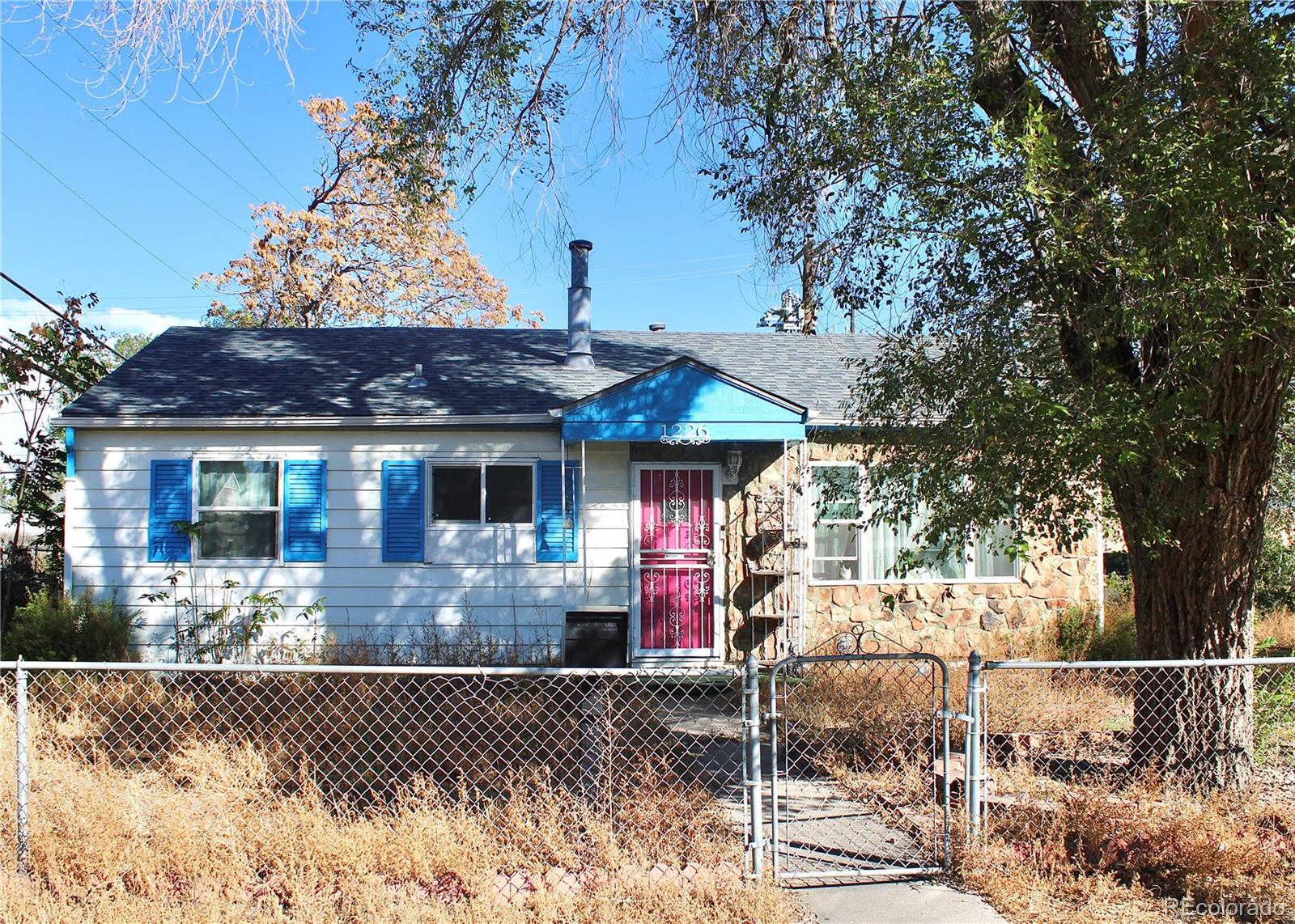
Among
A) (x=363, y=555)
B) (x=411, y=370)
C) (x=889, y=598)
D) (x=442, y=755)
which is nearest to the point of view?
(x=442, y=755)

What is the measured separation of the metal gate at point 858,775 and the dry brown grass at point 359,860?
523 mm

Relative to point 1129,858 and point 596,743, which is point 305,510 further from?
point 1129,858

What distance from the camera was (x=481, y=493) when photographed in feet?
33.9

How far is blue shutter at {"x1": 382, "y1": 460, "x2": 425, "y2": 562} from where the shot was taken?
10148 millimetres

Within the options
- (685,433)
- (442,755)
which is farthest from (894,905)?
(685,433)

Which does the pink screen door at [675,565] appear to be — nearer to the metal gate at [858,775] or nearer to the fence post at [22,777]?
the metal gate at [858,775]

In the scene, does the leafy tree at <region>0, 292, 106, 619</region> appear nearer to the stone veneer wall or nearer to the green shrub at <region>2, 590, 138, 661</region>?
the green shrub at <region>2, 590, 138, 661</region>

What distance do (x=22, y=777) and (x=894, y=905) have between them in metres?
4.02

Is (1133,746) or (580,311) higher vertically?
(580,311)

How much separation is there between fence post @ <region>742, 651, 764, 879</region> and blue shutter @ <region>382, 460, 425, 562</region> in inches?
254

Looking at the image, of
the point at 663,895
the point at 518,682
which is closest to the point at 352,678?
the point at 518,682

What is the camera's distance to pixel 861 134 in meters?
5.51

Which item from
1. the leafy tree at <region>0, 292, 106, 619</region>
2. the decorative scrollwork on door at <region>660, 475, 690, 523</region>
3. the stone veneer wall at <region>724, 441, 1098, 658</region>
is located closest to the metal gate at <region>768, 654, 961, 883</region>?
the stone veneer wall at <region>724, 441, 1098, 658</region>

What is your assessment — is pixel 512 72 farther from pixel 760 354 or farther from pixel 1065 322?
pixel 760 354
